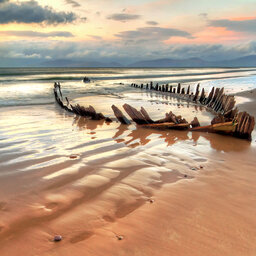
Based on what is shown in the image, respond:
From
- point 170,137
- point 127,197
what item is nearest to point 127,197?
point 127,197

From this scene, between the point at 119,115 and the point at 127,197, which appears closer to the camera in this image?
the point at 127,197

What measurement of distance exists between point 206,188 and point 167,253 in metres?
1.57

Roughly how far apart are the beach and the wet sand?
0.04 feet

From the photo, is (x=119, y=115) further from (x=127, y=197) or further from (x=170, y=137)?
(x=127, y=197)

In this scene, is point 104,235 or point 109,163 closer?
point 104,235

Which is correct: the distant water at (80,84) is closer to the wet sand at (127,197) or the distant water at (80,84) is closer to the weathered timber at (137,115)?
the weathered timber at (137,115)

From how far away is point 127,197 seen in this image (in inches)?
130

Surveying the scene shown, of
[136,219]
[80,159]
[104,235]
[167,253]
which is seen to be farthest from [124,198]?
[80,159]

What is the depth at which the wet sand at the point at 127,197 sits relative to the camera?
2391 mm

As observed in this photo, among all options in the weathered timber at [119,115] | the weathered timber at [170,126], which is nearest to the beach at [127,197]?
the weathered timber at [170,126]

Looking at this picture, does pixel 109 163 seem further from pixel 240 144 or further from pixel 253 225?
pixel 240 144

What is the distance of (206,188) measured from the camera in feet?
11.8

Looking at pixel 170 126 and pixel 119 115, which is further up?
pixel 119 115

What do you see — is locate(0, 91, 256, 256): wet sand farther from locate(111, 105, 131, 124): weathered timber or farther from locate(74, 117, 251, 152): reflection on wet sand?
locate(111, 105, 131, 124): weathered timber
